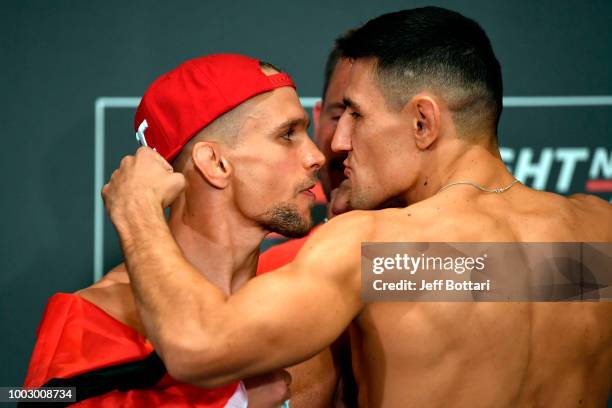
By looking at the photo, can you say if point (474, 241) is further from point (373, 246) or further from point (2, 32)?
point (2, 32)

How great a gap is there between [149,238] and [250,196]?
0.38 metres

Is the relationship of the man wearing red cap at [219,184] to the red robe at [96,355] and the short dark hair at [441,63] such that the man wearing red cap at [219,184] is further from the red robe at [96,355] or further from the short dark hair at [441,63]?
the short dark hair at [441,63]

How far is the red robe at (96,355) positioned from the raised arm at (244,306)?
276 millimetres

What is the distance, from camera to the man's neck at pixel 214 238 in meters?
1.73

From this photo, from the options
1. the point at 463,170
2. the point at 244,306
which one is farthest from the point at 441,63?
the point at 244,306

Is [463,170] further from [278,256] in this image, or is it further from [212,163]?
[278,256]

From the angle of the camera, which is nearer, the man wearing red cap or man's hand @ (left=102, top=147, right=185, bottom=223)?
man's hand @ (left=102, top=147, right=185, bottom=223)

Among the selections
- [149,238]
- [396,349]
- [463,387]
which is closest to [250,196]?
[149,238]

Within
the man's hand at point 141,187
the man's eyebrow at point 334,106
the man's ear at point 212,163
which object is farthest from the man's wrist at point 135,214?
the man's eyebrow at point 334,106

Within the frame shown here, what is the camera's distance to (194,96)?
169 cm

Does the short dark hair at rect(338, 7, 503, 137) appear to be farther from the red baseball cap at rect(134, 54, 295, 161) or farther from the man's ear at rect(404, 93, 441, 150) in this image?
the red baseball cap at rect(134, 54, 295, 161)

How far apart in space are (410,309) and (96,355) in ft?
2.15

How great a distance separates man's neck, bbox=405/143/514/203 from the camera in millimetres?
1516

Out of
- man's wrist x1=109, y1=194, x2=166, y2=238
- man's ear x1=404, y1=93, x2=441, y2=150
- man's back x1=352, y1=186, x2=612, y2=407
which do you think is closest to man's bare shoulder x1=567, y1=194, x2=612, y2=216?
man's back x1=352, y1=186, x2=612, y2=407
